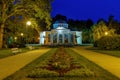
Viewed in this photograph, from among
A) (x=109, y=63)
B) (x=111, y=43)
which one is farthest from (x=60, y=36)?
(x=109, y=63)

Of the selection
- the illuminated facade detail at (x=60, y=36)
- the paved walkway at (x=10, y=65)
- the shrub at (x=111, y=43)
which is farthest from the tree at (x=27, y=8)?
the illuminated facade detail at (x=60, y=36)

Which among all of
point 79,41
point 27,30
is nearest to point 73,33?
point 79,41

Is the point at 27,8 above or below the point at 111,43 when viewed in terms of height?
above

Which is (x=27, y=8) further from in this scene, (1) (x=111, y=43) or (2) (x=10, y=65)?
(2) (x=10, y=65)

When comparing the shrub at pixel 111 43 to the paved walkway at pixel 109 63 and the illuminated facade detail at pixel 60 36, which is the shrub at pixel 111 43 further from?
the illuminated facade detail at pixel 60 36

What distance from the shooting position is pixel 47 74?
12.4 m

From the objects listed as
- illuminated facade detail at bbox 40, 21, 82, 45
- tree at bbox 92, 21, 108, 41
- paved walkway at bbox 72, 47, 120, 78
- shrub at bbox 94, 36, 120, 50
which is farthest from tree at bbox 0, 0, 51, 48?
illuminated facade detail at bbox 40, 21, 82, 45

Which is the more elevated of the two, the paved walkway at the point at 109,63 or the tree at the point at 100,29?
the tree at the point at 100,29

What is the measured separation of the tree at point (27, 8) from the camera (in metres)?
41.7

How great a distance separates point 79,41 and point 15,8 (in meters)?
51.5

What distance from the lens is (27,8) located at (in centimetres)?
4278

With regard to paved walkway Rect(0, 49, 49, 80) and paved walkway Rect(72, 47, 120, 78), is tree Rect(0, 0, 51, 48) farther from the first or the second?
paved walkway Rect(0, 49, 49, 80)

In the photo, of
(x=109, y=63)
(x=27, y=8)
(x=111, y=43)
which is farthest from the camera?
(x=111, y=43)

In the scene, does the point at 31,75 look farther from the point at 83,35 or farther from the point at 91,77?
the point at 83,35
